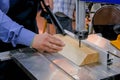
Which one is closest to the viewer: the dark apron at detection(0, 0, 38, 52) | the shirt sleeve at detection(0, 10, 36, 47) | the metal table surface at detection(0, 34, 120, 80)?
the metal table surface at detection(0, 34, 120, 80)

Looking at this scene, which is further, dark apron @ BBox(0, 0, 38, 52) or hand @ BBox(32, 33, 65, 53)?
dark apron @ BBox(0, 0, 38, 52)

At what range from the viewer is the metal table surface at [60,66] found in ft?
3.06

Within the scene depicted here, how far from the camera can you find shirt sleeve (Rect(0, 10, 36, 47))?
1.08 m

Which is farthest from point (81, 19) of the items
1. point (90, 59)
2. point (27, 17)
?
point (27, 17)

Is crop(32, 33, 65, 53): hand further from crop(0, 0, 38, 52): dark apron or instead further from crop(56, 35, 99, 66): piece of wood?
crop(0, 0, 38, 52): dark apron

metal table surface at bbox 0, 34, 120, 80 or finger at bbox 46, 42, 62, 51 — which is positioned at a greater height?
finger at bbox 46, 42, 62, 51

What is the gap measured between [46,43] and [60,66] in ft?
0.43

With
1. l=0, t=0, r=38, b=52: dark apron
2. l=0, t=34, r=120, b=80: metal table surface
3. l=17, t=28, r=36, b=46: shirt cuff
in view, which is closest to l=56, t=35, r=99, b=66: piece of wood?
l=0, t=34, r=120, b=80: metal table surface

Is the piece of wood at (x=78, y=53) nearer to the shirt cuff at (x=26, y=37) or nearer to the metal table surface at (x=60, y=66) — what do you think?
the metal table surface at (x=60, y=66)

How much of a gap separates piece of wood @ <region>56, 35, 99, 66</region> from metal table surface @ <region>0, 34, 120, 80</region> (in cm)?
2

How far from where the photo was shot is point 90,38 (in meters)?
1.26

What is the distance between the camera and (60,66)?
1014mm

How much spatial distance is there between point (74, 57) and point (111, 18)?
0.69 m

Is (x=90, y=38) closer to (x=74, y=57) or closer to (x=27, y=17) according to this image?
(x=74, y=57)
